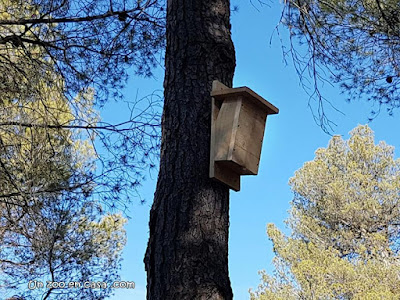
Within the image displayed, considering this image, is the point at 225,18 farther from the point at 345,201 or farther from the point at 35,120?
the point at 345,201

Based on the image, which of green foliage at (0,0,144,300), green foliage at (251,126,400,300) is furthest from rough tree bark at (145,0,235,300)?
green foliage at (251,126,400,300)

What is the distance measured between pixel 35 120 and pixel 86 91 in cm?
36

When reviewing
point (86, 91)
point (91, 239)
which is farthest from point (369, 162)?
point (86, 91)

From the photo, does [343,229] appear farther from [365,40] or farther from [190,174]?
[190,174]

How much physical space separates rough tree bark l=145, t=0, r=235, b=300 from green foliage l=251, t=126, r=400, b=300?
6.22 meters

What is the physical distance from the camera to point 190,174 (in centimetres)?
134

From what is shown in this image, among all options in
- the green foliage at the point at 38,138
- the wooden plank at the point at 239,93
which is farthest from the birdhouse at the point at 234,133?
the green foliage at the point at 38,138

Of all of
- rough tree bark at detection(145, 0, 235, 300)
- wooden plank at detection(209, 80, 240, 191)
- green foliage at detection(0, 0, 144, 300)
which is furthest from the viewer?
green foliage at detection(0, 0, 144, 300)

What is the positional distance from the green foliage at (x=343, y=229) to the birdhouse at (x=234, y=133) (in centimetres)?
610

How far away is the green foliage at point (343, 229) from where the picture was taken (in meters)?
7.36

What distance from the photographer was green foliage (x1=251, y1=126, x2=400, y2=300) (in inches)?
290

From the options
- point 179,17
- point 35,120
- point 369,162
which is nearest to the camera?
point 179,17

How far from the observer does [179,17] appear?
5.08ft

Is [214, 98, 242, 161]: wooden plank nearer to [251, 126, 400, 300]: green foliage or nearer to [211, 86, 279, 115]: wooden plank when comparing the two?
[211, 86, 279, 115]: wooden plank
